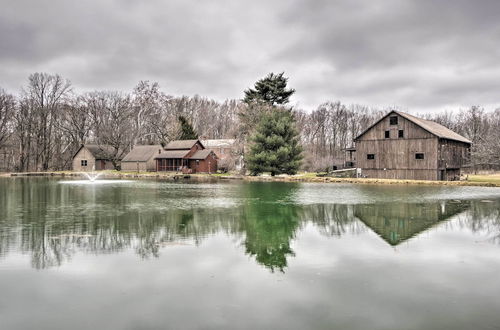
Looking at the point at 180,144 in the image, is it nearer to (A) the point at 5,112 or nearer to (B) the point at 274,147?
(B) the point at 274,147

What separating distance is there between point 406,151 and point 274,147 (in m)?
16.1

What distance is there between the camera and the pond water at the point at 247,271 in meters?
7.20

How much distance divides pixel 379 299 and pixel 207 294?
11.2 ft

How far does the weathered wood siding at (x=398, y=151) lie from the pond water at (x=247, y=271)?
27131mm

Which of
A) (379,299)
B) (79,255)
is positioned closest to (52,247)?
(79,255)

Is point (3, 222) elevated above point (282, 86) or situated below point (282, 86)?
below

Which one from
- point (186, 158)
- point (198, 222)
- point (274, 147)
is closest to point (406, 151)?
point (274, 147)

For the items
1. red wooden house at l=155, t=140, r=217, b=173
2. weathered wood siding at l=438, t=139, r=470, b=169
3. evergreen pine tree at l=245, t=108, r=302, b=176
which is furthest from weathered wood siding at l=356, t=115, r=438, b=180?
red wooden house at l=155, t=140, r=217, b=173

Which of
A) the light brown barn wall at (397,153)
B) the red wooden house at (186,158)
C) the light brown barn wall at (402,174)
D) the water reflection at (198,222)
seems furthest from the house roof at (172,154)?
the water reflection at (198,222)

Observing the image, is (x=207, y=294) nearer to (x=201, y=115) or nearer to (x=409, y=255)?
(x=409, y=255)

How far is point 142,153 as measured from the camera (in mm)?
73375

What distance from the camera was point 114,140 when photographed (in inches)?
2891

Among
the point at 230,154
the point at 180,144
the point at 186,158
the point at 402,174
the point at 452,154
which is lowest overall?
the point at 402,174

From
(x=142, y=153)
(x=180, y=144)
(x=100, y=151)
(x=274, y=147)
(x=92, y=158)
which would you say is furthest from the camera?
(x=100, y=151)
